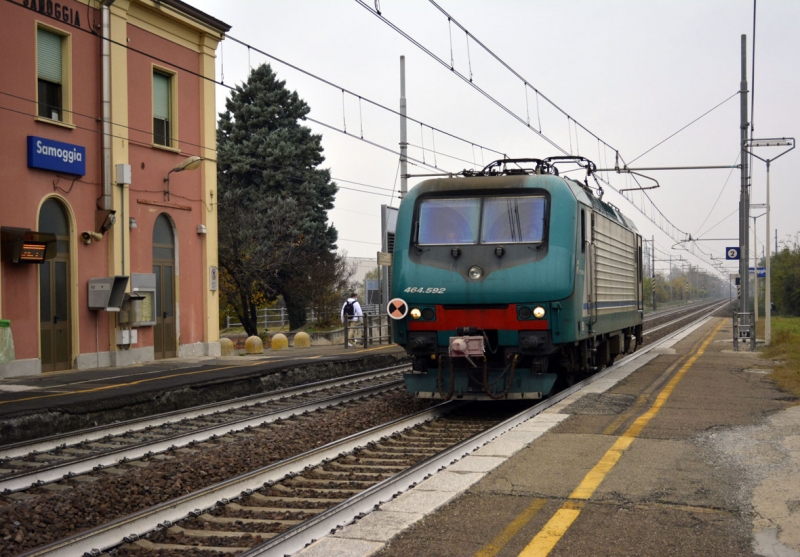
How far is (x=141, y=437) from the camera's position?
1058 centimetres

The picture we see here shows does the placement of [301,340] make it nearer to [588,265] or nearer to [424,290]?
[588,265]

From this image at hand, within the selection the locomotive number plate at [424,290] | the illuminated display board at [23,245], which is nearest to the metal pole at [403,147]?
the illuminated display board at [23,245]

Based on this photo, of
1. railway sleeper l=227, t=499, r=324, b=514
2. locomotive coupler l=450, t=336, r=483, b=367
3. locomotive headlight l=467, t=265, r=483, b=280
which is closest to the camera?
railway sleeper l=227, t=499, r=324, b=514

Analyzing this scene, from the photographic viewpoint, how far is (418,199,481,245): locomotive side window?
473 inches

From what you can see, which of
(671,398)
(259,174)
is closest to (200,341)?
(671,398)

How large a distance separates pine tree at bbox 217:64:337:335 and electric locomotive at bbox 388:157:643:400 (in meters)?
27.0

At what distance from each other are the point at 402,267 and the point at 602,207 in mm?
4458

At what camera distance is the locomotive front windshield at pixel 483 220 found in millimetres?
11859

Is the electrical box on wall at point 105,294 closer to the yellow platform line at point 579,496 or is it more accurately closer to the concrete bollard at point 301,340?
the concrete bollard at point 301,340

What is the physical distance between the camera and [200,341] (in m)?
22.6

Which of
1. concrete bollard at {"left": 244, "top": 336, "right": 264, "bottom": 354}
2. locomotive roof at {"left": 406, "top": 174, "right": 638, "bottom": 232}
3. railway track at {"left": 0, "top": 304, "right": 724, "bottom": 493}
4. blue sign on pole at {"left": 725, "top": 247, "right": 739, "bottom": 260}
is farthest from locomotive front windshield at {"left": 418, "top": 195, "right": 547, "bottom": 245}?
blue sign on pole at {"left": 725, "top": 247, "right": 739, "bottom": 260}

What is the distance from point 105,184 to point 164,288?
134 inches

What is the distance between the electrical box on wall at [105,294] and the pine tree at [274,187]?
19833 millimetres

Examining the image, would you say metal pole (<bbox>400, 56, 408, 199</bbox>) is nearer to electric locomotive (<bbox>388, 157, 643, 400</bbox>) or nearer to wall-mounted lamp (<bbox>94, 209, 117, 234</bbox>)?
wall-mounted lamp (<bbox>94, 209, 117, 234</bbox>)
